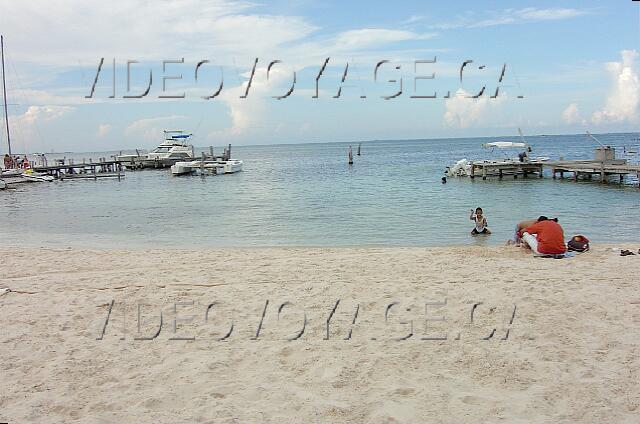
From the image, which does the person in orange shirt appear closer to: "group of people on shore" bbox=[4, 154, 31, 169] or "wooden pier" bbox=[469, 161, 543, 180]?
"wooden pier" bbox=[469, 161, 543, 180]

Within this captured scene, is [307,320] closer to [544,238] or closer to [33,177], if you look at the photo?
[544,238]

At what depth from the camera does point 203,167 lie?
59000 millimetres

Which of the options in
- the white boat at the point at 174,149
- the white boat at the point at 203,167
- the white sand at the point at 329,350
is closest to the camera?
the white sand at the point at 329,350

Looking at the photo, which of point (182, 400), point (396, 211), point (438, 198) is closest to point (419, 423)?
point (182, 400)

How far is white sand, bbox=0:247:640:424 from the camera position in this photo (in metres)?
4.66

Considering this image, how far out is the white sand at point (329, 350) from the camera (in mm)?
4660

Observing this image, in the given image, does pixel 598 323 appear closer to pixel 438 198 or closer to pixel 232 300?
pixel 232 300

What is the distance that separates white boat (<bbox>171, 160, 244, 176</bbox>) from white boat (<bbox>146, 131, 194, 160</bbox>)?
12434 mm

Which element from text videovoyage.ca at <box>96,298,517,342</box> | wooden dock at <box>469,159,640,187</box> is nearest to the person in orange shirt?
text videovoyage.ca at <box>96,298,517,342</box>

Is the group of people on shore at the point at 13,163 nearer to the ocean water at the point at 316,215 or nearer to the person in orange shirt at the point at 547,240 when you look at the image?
the ocean water at the point at 316,215

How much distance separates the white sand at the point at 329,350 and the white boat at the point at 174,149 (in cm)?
6497

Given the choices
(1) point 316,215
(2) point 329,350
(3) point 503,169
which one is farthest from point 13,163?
(2) point 329,350

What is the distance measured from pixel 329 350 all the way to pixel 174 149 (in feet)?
234

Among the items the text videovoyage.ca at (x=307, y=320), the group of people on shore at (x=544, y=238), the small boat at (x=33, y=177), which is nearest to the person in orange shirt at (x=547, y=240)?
the group of people on shore at (x=544, y=238)
